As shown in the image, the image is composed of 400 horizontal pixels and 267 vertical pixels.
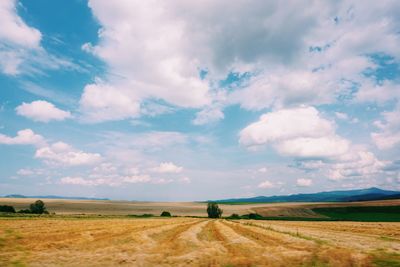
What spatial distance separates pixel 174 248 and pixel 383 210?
157677 mm

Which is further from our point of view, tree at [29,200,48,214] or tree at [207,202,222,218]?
tree at [207,202,222,218]

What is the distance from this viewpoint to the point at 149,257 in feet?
88.4

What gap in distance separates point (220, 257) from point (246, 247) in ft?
20.1

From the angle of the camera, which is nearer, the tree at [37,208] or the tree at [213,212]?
the tree at [37,208]

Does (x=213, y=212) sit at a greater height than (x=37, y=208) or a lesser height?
lesser

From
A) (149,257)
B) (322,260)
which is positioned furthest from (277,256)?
(149,257)

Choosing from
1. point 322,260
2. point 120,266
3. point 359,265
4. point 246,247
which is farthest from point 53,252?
point 359,265

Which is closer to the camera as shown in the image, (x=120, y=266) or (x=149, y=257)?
(x=120, y=266)

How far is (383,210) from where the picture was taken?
16325cm

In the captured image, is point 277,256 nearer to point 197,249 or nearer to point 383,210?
point 197,249

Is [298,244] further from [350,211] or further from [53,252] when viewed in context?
[350,211]

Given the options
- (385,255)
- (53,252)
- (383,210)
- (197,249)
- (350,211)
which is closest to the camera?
(385,255)

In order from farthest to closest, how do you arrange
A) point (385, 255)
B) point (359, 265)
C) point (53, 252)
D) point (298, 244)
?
point (298, 244), point (53, 252), point (385, 255), point (359, 265)

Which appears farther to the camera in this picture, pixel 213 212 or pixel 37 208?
pixel 213 212
